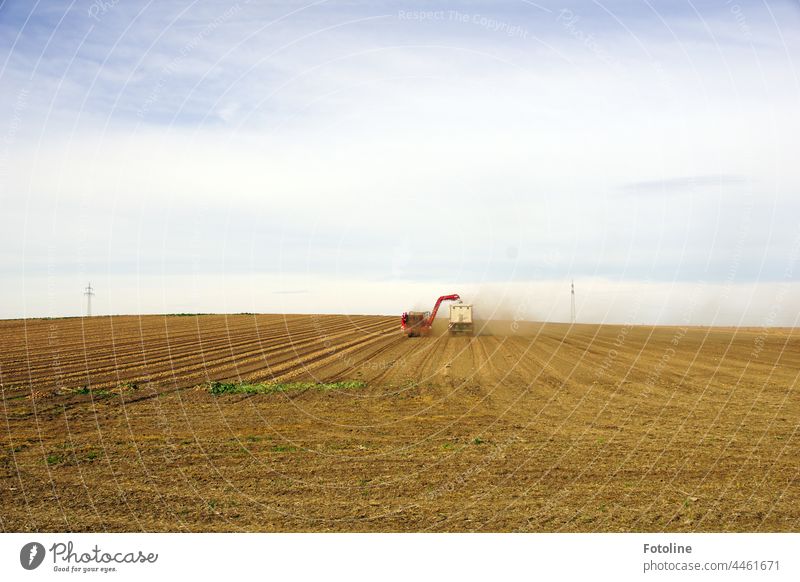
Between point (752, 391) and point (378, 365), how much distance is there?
18.0m

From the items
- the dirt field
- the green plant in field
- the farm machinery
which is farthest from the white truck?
the green plant in field

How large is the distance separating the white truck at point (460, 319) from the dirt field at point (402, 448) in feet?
71.3

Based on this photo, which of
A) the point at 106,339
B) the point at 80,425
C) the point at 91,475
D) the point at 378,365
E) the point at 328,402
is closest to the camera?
the point at 91,475

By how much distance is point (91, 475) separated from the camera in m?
15.0

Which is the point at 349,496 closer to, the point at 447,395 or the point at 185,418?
the point at 185,418

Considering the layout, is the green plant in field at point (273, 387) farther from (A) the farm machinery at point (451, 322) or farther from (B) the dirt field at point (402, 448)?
(A) the farm machinery at point (451, 322)

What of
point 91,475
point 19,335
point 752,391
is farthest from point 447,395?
point 19,335
